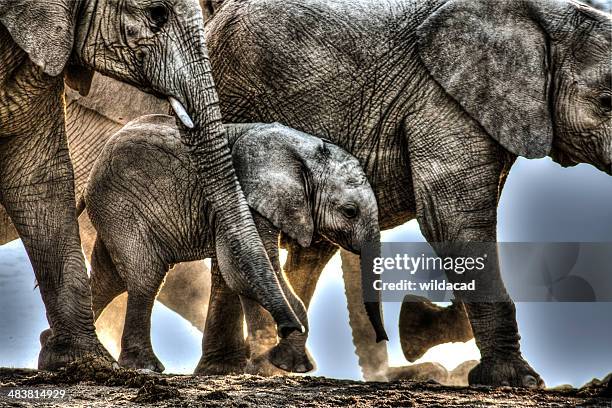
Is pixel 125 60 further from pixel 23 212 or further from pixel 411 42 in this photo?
pixel 411 42

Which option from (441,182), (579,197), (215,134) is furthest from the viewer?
(579,197)

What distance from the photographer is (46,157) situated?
8.74 meters

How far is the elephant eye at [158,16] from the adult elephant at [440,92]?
1.18m

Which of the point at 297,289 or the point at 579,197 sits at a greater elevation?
the point at 579,197

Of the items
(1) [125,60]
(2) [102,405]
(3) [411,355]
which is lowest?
(2) [102,405]

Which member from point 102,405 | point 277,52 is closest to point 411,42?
point 277,52

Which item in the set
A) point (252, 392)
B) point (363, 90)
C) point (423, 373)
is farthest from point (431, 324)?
point (252, 392)

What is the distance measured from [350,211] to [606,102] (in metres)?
1.46

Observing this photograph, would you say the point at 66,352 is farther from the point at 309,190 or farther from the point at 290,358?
the point at 309,190

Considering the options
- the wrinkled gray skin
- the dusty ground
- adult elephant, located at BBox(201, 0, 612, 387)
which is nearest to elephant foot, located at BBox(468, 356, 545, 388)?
adult elephant, located at BBox(201, 0, 612, 387)

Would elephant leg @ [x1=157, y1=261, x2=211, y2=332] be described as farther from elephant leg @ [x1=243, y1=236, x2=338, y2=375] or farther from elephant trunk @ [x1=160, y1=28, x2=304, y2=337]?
elephant trunk @ [x1=160, y1=28, x2=304, y2=337]

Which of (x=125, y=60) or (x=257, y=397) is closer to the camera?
(x=257, y=397)

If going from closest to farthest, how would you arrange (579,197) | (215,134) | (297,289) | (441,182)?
(215,134)
(441,182)
(297,289)
(579,197)

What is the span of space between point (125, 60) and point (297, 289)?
226 centimetres
